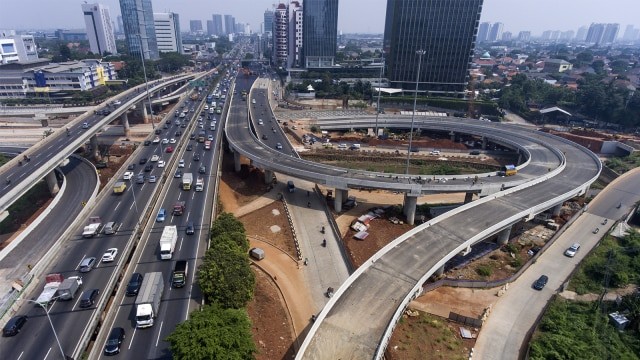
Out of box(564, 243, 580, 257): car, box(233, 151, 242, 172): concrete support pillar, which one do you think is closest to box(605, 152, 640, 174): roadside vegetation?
box(564, 243, 580, 257): car

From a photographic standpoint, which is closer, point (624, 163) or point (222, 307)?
point (222, 307)

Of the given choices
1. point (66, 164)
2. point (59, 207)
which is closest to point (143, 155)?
point (66, 164)

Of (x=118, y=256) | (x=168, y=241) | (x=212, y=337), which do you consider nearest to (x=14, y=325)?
(x=118, y=256)

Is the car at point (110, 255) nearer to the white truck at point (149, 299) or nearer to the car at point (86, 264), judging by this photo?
the car at point (86, 264)

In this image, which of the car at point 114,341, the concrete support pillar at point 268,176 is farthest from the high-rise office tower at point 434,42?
the car at point 114,341

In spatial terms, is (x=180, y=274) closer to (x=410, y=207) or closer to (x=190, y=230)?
(x=190, y=230)
